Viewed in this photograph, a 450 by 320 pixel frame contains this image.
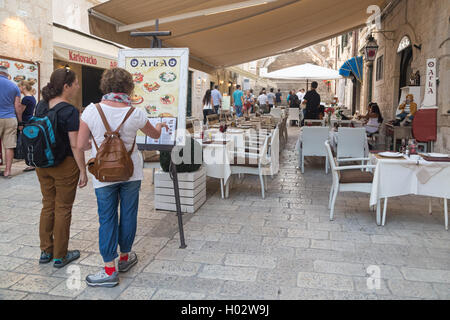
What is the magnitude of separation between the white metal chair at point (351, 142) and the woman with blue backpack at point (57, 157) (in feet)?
15.5

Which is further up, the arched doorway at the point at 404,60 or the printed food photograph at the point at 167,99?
the arched doorway at the point at 404,60

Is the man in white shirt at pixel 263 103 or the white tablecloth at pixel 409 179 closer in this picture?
the white tablecloth at pixel 409 179

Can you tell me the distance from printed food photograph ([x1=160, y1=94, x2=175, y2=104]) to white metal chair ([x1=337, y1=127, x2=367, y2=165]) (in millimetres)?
3863

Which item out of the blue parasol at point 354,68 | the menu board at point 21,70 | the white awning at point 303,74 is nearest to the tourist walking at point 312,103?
the white awning at point 303,74

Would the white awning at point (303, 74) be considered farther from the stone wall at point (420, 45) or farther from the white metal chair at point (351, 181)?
the white metal chair at point (351, 181)

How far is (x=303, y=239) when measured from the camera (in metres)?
3.46

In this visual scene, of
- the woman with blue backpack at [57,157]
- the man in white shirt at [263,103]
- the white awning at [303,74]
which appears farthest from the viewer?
the man in white shirt at [263,103]

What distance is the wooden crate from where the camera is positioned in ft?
13.9

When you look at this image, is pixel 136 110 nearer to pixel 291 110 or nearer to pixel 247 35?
pixel 247 35

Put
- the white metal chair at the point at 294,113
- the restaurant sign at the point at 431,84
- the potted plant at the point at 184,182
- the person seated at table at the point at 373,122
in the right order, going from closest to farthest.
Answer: the potted plant at the point at 184,182, the restaurant sign at the point at 431,84, the person seated at table at the point at 373,122, the white metal chair at the point at 294,113

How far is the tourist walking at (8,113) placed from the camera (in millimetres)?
5596

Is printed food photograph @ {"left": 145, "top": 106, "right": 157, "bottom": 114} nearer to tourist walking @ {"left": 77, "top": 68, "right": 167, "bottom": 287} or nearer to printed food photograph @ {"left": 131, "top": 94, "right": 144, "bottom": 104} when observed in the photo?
printed food photograph @ {"left": 131, "top": 94, "right": 144, "bottom": 104}
